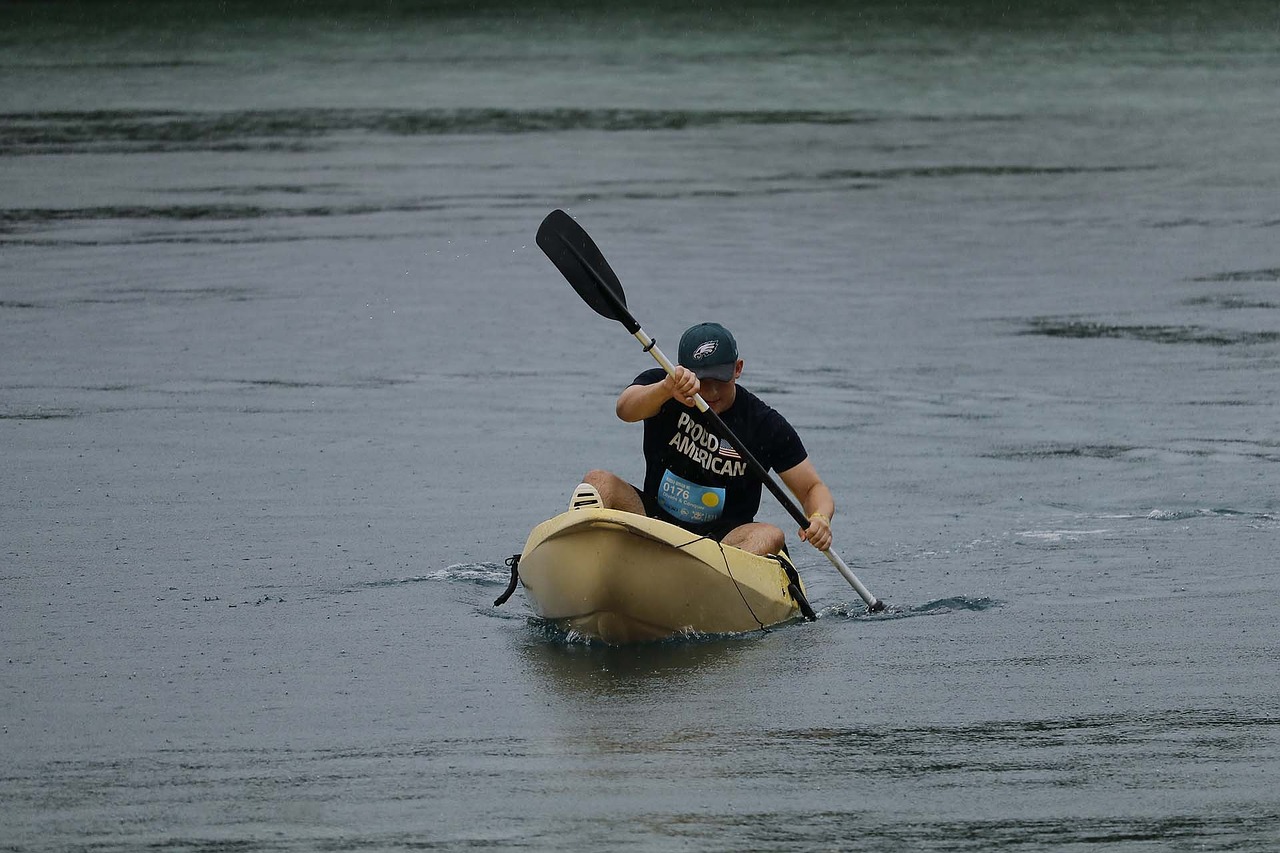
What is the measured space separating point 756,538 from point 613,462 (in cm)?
314

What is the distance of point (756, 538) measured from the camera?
31.9 feet

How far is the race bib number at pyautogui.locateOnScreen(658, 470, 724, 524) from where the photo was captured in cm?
984

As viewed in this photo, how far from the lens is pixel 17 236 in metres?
20.4

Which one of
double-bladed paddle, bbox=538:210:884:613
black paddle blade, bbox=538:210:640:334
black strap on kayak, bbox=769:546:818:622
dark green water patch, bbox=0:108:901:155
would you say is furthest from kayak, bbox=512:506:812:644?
dark green water patch, bbox=0:108:901:155

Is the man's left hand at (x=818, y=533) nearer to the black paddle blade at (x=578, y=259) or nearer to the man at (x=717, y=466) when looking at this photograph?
the man at (x=717, y=466)

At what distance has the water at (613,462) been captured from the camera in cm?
708

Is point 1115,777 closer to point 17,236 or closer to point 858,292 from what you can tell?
point 858,292

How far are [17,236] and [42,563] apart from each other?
10791 mm

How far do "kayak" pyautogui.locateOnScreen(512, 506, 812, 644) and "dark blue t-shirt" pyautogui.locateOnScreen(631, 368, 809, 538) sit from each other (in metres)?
A: 0.56

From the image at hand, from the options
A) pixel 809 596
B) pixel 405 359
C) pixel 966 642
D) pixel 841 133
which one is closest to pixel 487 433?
pixel 405 359

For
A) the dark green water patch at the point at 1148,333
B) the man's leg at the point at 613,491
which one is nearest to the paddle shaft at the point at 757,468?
the man's leg at the point at 613,491

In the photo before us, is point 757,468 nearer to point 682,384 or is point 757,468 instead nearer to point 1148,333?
point 682,384

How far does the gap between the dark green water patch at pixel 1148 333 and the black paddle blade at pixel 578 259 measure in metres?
6.49

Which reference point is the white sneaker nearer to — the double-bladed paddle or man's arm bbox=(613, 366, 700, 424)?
man's arm bbox=(613, 366, 700, 424)
